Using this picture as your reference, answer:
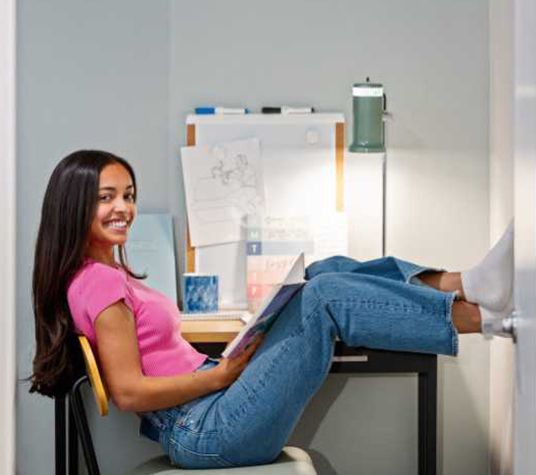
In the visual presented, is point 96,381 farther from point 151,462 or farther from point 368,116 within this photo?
point 368,116

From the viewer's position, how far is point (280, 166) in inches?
114

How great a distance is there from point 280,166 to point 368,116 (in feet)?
1.10

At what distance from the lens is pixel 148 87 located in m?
2.92

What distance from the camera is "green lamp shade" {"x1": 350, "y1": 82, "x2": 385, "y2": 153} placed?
8.81 feet

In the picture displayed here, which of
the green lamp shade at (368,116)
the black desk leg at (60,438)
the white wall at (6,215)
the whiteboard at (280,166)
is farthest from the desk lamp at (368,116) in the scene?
the white wall at (6,215)

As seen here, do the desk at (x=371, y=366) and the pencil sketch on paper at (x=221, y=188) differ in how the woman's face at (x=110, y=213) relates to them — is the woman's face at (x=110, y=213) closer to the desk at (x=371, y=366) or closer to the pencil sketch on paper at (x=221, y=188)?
the desk at (x=371, y=366)

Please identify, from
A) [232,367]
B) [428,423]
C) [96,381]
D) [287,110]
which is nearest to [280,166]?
[287,110]

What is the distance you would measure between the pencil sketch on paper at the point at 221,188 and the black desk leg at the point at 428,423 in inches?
28.5


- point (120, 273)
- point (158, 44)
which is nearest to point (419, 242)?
point (158, 44)

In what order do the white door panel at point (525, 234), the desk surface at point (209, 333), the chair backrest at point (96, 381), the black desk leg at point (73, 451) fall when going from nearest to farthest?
the white door panel at point (525, 234)
the chair backrest at point (96, 381)
the desk surface at point (209, 333)
the black desk leg at point (73, 451)

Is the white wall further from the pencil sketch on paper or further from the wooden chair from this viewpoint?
the pencil sketch on paper

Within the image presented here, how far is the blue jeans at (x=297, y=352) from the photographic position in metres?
1.88

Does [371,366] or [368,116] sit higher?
[368,116]

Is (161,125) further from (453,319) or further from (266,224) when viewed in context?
(453,319)
